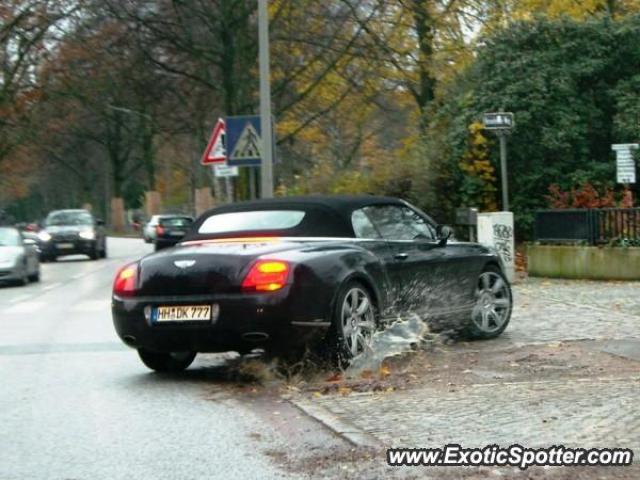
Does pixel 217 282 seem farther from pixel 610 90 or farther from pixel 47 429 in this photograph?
pixel 610 90

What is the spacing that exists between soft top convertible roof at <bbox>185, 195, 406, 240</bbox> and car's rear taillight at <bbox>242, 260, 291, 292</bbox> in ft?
3.66

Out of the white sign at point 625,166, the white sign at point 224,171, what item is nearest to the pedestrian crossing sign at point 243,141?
the white sign at point 224,171

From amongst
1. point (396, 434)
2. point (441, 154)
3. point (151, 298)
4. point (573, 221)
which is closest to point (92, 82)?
point (441, 154)

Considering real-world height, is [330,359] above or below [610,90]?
below

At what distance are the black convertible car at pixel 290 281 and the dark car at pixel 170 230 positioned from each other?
97.1 feet

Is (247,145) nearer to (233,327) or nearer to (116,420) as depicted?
(233,327)

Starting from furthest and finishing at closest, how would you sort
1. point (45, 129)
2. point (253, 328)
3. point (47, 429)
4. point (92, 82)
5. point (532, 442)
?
point (45, 129), point (92, 82), point (253, 328), point (47, 429), point (532, 442)

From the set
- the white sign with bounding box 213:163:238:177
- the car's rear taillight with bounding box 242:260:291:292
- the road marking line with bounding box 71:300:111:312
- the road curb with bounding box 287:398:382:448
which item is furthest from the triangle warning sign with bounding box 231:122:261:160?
the road curb with bounding box 287:398:382:448

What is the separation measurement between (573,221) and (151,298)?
1198cm

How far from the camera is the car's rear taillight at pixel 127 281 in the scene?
369 inches

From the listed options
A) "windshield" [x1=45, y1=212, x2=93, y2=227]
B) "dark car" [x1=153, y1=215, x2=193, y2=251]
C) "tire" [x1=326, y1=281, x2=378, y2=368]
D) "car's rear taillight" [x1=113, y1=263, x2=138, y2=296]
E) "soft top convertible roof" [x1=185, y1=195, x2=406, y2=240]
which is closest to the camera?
"tire" [x1=326, y1=281, x2=378, y2=368]

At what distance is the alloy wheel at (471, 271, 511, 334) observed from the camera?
37.8 feet

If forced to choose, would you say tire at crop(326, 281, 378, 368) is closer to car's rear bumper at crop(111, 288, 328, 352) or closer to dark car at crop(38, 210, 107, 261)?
car's rear bumper at crop(111, 288, 328, 352)

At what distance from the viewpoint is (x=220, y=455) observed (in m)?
6.61
